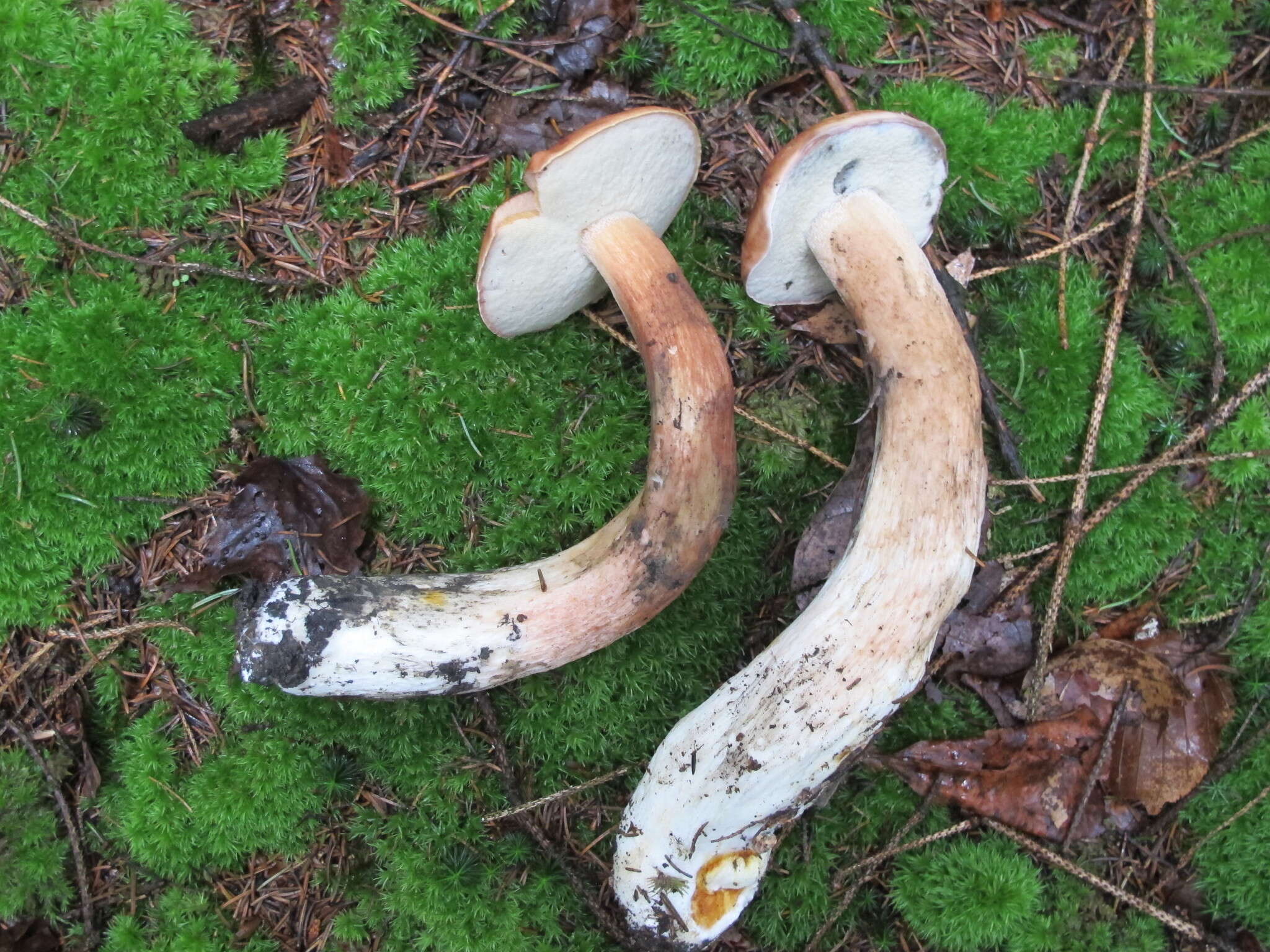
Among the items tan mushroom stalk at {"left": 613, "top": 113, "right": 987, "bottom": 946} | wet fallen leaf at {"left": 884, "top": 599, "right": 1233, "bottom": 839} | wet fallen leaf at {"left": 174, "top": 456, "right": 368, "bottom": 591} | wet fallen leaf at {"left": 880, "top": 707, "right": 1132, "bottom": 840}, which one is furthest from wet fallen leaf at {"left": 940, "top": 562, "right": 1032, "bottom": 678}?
wet fallen leaf at {"left": 174, "top": 456, "right": 368, "bottom": 591}

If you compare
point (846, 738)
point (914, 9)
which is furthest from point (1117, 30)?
point (846, 738)

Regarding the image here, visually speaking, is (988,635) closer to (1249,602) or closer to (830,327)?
(1249,602)

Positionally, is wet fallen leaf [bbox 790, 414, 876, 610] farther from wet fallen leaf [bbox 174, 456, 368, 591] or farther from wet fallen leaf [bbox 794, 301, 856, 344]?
wet fallen leaf [bbox 174, 456, 368, 591]

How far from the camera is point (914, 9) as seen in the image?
110 inches

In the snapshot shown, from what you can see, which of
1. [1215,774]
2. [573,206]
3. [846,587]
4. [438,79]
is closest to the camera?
[846,587]

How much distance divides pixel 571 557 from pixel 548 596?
14 centimetres

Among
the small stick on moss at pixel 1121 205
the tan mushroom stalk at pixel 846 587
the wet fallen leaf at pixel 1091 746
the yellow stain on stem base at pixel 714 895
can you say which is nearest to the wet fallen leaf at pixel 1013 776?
the wet fallen leaf at pixel 1091 746

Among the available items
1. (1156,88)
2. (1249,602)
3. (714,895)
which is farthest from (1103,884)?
(1156,88)

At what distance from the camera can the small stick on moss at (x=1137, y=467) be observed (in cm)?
262

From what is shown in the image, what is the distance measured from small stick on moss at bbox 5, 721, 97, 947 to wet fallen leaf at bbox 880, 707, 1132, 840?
249 cm

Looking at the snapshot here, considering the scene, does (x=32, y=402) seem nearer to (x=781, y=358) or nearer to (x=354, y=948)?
(x=354, y=948)

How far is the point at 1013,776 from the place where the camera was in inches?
103

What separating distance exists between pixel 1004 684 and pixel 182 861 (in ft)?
8.63

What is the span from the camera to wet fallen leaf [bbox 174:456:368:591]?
2.61 metres
